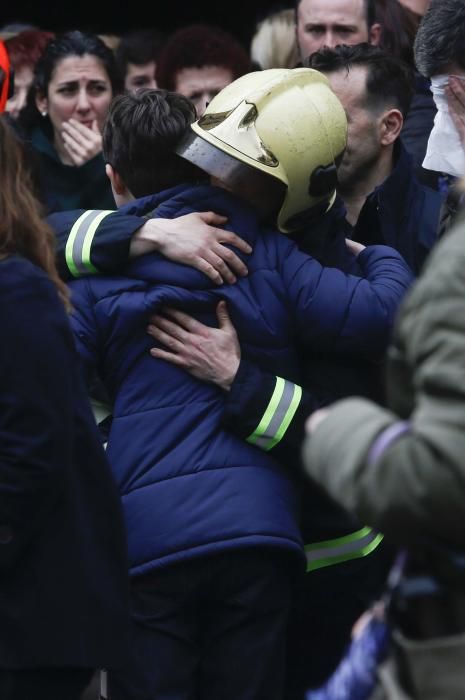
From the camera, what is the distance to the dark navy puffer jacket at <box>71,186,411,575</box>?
3.63 meters

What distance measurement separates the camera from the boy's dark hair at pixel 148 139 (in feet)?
12.9

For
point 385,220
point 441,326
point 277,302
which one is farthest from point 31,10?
point 441,326

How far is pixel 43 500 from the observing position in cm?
309

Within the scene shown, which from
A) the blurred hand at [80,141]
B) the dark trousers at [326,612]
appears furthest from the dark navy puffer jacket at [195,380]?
the blurred hand at [80,141]

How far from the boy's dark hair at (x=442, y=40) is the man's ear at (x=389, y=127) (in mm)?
457

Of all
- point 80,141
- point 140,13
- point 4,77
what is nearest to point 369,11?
point 80,141

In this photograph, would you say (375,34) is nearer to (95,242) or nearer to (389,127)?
(389,127)

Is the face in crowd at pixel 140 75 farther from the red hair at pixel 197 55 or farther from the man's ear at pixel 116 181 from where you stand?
the man's ear at pixel 116 181

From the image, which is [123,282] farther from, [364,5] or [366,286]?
[364,5]

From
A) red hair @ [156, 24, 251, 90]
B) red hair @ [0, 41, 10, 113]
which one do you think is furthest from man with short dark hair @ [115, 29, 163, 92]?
red hair @ [0, 41, 10, 113]

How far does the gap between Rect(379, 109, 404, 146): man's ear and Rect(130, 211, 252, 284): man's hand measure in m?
1.07

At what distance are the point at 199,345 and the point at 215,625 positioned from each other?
665 millimetres

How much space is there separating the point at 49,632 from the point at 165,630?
59cm

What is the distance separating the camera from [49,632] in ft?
10.2
